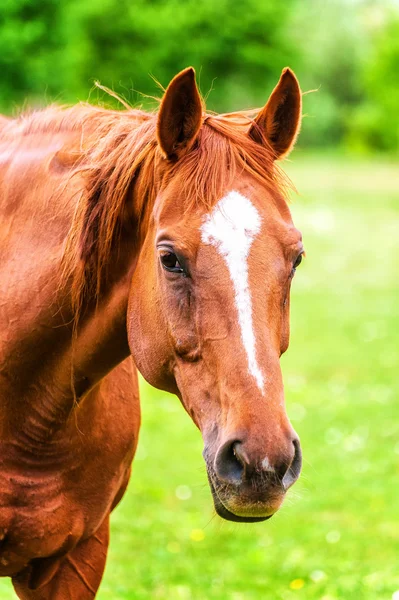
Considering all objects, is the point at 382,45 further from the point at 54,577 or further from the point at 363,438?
the point at 54,577

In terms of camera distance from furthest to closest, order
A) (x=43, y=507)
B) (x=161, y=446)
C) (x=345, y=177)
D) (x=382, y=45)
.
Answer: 1. (x=382, y=45)
2. (x=345, y=177)
3. (x=161, y=446)
4. (x=43, y=507)

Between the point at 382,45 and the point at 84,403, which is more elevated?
the point at 84,403

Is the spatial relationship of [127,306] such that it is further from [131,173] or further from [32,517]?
[32,517]

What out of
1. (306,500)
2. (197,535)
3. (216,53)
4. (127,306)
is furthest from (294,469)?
(216,53)

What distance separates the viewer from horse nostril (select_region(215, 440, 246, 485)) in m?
2.21

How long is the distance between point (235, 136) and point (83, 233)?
59 centimetres

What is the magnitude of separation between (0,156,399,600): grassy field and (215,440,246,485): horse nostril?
17.1 inches

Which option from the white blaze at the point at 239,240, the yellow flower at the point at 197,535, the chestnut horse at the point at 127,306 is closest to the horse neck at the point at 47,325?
the chestnut horse at the point at 127,306

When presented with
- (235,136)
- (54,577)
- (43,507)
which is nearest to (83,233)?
(235,136)

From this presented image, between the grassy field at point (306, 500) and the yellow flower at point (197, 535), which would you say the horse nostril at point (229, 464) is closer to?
the grassy field at point (306, 500)

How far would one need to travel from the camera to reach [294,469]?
2271 millimetres

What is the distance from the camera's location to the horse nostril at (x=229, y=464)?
221 cm

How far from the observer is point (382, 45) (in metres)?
44.7

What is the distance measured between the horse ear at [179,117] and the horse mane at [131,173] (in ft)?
0.14
